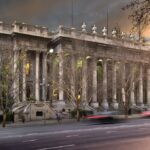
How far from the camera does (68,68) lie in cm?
6034

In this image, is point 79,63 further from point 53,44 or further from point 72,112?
point 53,44

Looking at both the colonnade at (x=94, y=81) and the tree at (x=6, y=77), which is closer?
the tree at (x=6, y=77)

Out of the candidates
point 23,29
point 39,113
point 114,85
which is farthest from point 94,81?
point 23,29

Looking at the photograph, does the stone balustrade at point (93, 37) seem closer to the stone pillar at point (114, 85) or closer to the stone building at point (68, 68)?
the stone building at point (68, 68)

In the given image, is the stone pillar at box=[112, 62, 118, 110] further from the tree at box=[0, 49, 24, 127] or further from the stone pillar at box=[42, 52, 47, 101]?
the tree at box=[0, 49, 24, 127]

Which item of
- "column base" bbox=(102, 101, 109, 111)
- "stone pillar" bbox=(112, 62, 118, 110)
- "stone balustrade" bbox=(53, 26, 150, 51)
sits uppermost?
"stone balustrade" bbox=(53, 26, 150, 51)

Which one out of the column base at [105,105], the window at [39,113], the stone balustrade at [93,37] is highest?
the stone balustrade at [93,37]

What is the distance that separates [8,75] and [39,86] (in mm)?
20099

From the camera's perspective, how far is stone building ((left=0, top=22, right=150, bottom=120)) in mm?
61312

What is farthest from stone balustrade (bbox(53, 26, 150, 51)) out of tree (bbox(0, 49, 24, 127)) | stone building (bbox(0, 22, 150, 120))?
tree (bbox(0, 49, 24, 127))

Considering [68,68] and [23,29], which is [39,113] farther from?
[23,29]

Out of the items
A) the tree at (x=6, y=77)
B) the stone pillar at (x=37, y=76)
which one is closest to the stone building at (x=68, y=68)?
the stone pillar at (x=37, y=76)

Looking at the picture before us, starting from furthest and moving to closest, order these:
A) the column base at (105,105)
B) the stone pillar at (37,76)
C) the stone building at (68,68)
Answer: the column base at (105,105)
the stone pillar at (37,76)
the stone building at (68,68)

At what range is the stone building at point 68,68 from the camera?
61312 millimetres
